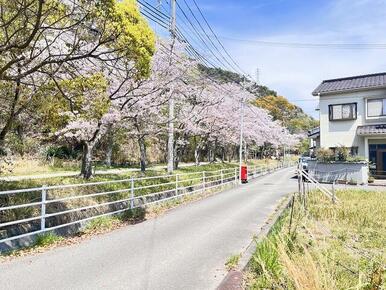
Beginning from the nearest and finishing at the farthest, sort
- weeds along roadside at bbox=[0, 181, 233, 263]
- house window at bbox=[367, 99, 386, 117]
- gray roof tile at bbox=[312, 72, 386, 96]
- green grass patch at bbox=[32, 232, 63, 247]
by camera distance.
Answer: weeds along roadside at bbox=[0, 181, 233, 263], green grass patch at bbox=[32, 232, 63, 247], house window at bbox=[367, 99, 386, 117], gray roof tile at bbox=[312, 72, 386, 96]

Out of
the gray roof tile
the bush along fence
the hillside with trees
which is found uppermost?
the gray roof tile

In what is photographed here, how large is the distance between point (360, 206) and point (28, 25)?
1136cm

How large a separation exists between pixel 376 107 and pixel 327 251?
2645 centimetres

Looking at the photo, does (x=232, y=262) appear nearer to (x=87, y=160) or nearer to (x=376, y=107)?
(x=87, y=160)

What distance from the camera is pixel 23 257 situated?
6.99m

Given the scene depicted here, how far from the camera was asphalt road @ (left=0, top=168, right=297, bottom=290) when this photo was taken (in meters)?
5.73

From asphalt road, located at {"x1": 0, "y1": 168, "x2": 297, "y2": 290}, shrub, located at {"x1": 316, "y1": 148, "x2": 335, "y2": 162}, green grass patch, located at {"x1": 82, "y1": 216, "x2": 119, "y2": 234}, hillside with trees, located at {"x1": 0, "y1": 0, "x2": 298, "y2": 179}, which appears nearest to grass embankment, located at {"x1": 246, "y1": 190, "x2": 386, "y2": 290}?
asphalt road, located at {"x1": 0, "y1": 168, "x2": 297, "y2": 290}

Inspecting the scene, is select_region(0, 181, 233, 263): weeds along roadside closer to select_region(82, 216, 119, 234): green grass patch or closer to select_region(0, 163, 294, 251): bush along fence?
select_region(82, 216, 119, 234): green grass patch

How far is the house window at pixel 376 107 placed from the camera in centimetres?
2895

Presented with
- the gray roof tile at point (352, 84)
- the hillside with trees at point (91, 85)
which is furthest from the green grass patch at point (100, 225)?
the gray roof tile at point (352, 84)

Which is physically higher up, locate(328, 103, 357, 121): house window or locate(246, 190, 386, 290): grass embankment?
locate(328, 103, 357, 121): house window

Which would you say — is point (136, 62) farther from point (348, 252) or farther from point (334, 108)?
point (334, 108)

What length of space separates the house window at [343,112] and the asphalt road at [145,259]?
21.5 meters

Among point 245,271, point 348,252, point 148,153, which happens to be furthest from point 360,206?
point 148,153
